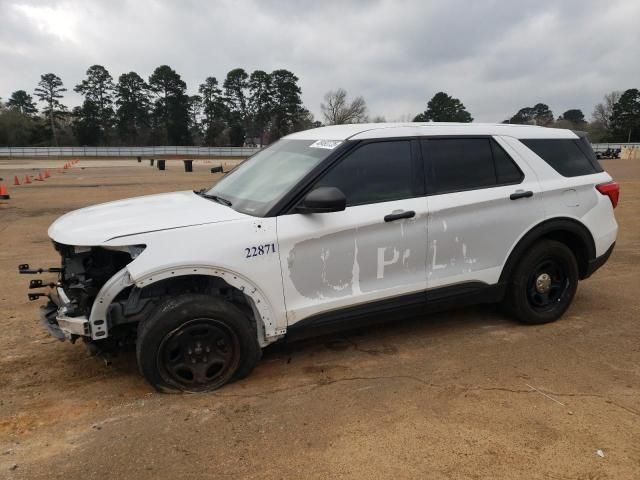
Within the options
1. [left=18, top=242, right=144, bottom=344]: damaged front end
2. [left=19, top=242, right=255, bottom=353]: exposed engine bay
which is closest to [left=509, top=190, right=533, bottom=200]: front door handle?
[left=19, top=242, right=255, bottom=353]: exposed engine bay

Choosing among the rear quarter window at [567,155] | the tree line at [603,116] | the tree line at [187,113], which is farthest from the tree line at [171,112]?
the rear quarter window at [567,155]

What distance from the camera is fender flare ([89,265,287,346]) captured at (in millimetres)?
3035

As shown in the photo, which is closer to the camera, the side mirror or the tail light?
the side mirror

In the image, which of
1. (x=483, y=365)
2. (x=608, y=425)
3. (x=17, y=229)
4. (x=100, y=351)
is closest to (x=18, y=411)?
(x=100, y=351)

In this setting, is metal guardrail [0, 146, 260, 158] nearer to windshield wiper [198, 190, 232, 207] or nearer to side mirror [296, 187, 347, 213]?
windshield wiper [198, 190, 232, 207]

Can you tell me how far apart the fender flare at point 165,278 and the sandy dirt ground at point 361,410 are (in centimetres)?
54

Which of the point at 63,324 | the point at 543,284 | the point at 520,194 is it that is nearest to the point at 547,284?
the point at 543,284

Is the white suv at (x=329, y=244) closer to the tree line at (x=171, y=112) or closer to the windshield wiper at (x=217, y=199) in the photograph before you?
the windshield wiper at (x=217, y=199)

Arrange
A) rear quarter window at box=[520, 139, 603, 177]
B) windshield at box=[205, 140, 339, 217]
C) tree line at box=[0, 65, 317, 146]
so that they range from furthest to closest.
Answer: tree line at box=[0, 65, 317, 146] → rear quarter window at box=[520, 139, 603, 177] → windshield at box=[205, 140, 339, 217]

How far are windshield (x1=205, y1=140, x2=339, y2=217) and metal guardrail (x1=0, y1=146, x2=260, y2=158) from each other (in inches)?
2298

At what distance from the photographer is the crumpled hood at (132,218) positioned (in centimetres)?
308

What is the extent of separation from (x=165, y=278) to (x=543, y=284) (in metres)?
3.41

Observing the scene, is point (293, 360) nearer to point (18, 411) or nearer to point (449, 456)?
point (449, 456)

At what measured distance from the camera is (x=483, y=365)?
374 centimetres
